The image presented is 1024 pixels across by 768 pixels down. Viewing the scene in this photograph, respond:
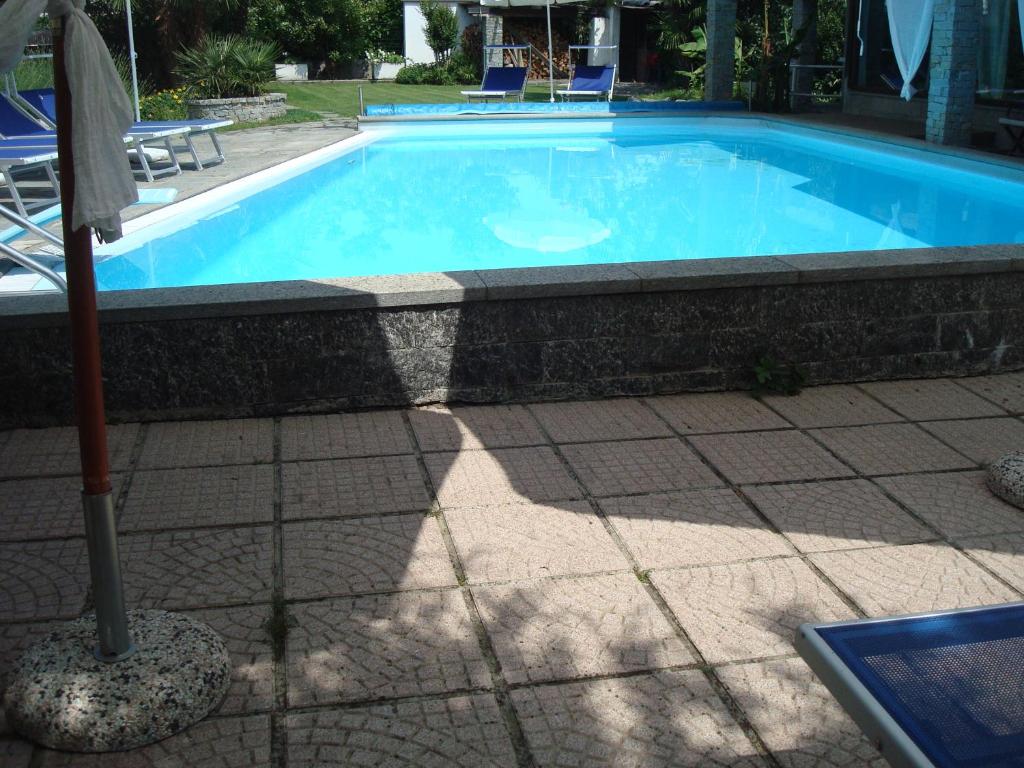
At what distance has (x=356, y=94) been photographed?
23578mm

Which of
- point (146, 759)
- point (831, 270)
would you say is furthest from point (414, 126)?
point (146, 759)

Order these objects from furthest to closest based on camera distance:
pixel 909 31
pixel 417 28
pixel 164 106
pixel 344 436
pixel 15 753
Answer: pixel 417 28 → pixel 164 106 → pixel 909 31 → pixel 344 436 → pixel 15 753

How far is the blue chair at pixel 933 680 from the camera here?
140 centimetres

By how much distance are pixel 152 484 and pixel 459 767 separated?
1890 mm

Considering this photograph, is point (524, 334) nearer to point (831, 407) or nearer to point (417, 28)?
point (831, 407)

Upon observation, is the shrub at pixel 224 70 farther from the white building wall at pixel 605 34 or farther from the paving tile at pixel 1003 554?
the paving tile at pixel 1003 554

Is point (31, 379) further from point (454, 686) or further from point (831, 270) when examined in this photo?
point (831, 270)

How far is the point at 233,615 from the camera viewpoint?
2732mm

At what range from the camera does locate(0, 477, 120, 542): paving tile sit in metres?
3.21

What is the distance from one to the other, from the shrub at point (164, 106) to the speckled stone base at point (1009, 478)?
48.6 feet

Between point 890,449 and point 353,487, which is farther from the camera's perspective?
point 890,449

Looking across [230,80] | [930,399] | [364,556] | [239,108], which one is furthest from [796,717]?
[230,80]

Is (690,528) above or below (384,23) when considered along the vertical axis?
below

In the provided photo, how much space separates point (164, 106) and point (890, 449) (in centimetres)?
1519
